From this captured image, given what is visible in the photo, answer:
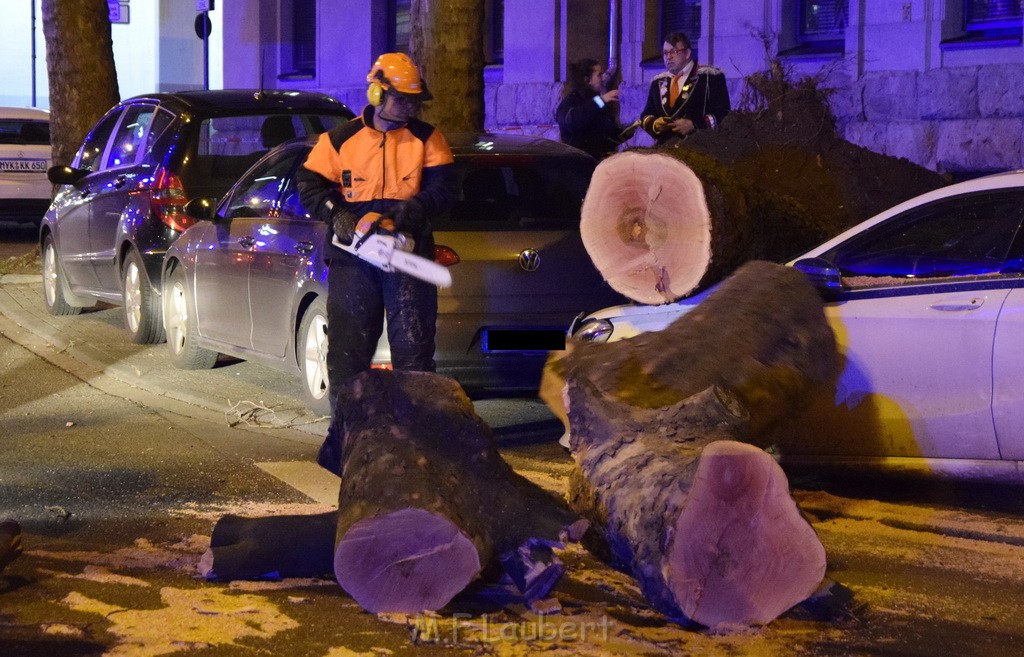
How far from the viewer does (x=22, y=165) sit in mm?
20234

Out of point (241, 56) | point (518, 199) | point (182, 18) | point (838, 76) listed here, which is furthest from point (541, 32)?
point (182, 18)

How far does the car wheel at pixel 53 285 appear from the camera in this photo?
12.9 metres

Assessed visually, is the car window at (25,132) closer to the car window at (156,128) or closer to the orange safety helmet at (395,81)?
the car window at (156,128)

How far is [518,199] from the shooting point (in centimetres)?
826

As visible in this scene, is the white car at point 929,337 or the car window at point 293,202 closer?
the white car at point 929,337

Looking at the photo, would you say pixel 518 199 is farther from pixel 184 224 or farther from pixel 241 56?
pixel 241 56

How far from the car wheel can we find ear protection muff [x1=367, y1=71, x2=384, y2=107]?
676cm

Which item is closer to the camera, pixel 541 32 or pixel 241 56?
pixel 541 32

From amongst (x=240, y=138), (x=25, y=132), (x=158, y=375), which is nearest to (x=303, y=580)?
(x=158, y=375)

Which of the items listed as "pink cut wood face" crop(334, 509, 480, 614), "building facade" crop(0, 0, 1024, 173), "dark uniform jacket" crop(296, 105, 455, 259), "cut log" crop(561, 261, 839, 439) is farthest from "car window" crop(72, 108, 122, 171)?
"pink cut wood face" crop(334, 509, 480, 614)

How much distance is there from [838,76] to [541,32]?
5433 millimetres

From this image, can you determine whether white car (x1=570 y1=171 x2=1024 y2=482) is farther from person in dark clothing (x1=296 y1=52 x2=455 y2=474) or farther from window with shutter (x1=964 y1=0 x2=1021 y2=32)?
window with shutter (x1=964 y1=0 x2=1021 y2=32)

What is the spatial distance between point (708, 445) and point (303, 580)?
5.26 ft

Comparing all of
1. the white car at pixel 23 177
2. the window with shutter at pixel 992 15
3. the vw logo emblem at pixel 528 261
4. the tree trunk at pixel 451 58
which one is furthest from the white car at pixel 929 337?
the white car at pixel 23 177
